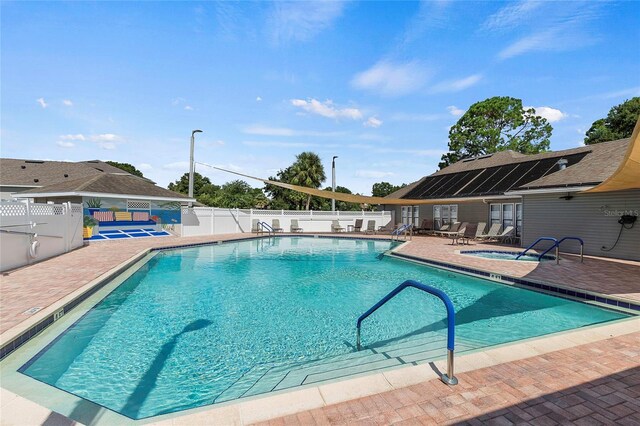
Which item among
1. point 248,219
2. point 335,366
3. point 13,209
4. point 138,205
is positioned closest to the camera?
point 335,366

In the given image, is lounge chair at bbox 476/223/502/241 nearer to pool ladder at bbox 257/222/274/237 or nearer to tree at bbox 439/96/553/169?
pool ladder at bbox 257/222/274/237

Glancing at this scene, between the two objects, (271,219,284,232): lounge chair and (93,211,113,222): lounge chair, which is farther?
(271,219,284,232): lounge chair

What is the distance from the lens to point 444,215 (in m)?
20.6

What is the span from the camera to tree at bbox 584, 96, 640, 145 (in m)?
31.8

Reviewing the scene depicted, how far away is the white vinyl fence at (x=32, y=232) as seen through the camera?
8.34 metres

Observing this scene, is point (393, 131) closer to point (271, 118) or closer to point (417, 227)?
point (417, 227)

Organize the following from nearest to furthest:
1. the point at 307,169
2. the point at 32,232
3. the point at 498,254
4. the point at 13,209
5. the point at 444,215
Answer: the point at 13,209
the point at 32,232
the point at 498,254
the point at 444,215
the point at 307,169

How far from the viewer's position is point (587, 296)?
6.41 metres

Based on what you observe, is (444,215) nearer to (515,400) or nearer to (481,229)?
(481,229)

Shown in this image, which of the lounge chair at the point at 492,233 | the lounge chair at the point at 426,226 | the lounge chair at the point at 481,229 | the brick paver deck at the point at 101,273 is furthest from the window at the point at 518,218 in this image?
the lounge chair at the point at 426,226

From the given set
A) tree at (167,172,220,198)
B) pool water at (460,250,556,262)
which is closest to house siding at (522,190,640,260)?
pool water at (460,250,556,262)

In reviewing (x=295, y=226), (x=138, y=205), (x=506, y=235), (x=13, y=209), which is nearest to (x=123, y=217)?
(x=138, y=205)

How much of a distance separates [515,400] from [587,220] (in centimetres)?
1234

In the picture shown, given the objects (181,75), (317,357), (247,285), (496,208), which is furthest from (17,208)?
(496,208)
